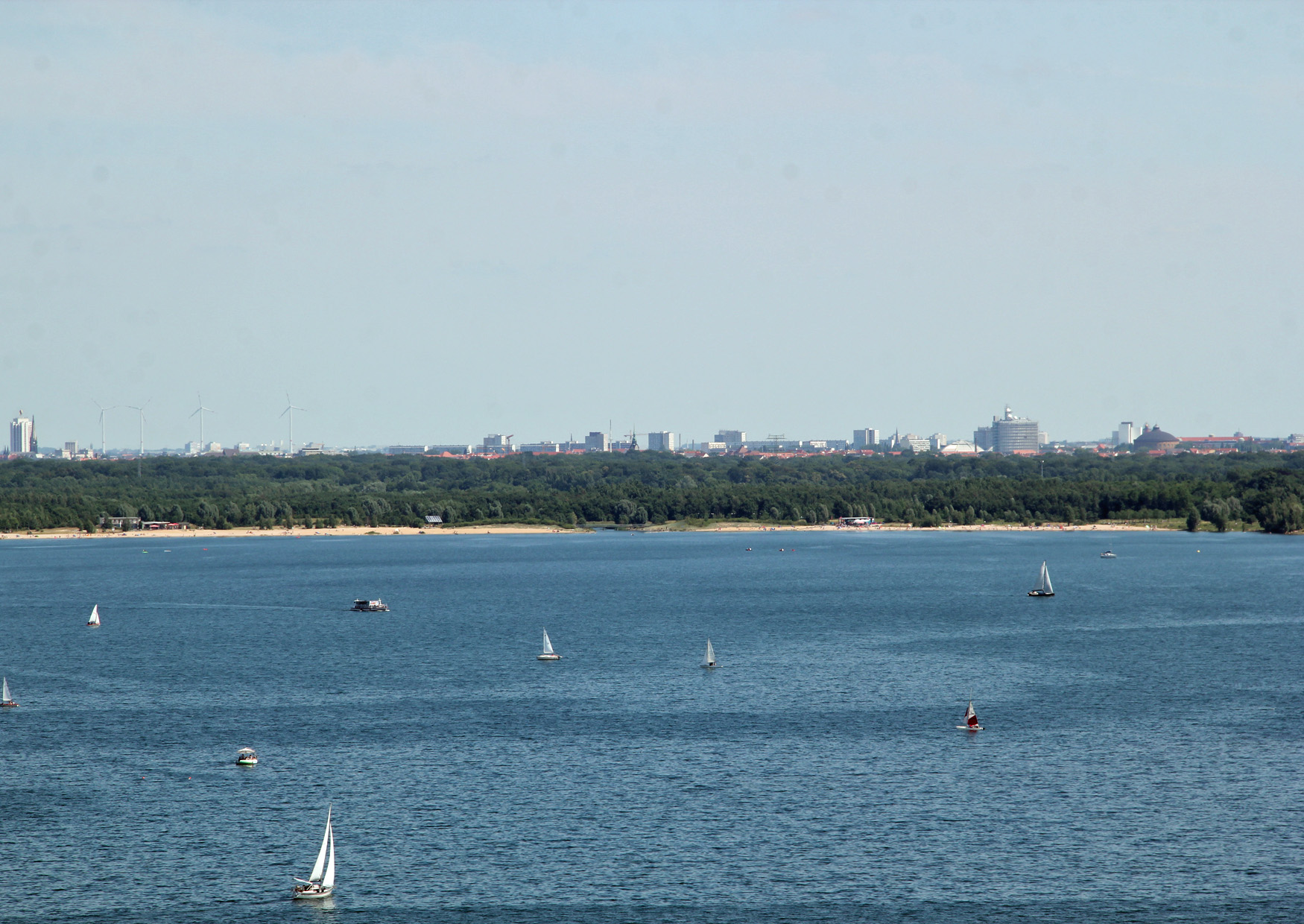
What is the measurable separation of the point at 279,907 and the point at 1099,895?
124 ft

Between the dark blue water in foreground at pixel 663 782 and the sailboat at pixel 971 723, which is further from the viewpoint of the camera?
the sailboat at pixel 971 723

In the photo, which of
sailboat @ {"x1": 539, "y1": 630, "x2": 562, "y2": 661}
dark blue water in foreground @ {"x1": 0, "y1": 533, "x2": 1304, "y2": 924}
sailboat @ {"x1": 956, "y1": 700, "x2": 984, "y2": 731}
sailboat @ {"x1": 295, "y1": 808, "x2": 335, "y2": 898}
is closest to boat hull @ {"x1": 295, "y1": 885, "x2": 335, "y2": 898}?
sailboat @ {"x1": 295, "y1": 808, "x2": 335, "y2": 898}

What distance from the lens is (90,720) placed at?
4023 inches

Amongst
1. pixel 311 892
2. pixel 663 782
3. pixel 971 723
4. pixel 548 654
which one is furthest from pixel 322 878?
pixel 548 654

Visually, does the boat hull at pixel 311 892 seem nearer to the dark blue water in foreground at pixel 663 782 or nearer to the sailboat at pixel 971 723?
the dark blue water in foreground at pixel 663 782

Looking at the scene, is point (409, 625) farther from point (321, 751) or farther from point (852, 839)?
point (852, 839)

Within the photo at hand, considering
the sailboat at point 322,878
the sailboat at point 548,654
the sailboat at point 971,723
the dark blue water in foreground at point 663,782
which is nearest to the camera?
the sailboat at point 322,878

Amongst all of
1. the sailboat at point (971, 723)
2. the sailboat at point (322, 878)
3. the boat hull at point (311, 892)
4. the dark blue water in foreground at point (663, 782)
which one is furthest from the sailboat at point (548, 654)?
the boat hull at point (311, 892)

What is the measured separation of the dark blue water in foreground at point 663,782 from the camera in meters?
63.8

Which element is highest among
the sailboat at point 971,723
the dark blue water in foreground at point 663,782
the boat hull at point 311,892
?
the sailboat at point 971,723

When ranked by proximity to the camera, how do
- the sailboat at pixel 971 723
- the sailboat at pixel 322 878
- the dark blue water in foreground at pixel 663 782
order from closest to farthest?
the sailboat at pixel 322 878, the dark blue water in foreground at pixel 663 782, the sailboat at pixel 971 723

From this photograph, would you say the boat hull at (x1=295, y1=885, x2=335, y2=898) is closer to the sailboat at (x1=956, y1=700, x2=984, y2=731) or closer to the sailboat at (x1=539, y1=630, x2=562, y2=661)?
the sailboat at (x1=956, y1=700, x2=984, y2=731)

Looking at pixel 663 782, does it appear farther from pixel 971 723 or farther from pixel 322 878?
pixel 971 723

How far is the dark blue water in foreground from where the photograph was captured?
6375 cm
